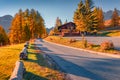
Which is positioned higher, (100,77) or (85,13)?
(85,13)

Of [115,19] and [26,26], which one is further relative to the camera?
[115,19]

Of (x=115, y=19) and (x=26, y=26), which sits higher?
(x=115, y=19)

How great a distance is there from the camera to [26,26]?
313 feet

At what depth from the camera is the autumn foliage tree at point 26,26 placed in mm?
88562

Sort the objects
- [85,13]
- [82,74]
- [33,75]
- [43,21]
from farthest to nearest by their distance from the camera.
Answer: [43,21], [85,13], [82,74], [33,75]

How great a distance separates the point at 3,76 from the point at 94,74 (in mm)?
4876

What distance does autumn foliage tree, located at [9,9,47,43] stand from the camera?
88.6m

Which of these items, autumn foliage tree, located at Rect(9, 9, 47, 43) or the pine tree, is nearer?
autumn foliage tree, located at Rect(9, 9, 47, 43)

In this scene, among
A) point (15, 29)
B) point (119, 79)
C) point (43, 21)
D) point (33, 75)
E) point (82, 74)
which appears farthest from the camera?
point (43, 21)

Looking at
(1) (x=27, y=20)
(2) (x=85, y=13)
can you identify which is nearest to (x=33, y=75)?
(2) (x=85, y=13)

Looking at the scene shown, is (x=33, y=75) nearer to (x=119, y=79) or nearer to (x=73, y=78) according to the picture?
(x=73, y=78)

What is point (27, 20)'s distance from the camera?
106000mm

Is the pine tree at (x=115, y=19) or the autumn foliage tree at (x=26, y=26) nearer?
the autumn foliage tree at (x=26, y=26)

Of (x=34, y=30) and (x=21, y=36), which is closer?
(x=21, y=36)
